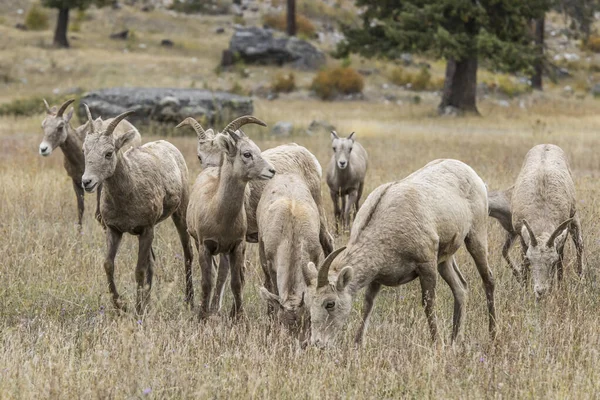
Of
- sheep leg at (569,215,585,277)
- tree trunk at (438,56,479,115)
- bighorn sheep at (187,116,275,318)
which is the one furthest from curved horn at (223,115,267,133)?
tree trunk at (438,56,479,115)

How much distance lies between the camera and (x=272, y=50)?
138ft

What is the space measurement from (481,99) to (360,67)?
30.3ft

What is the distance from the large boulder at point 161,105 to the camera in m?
22.1

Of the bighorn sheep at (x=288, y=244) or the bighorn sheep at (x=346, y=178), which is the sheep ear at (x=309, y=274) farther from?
the bighorn sheep at (x=346, y=178)

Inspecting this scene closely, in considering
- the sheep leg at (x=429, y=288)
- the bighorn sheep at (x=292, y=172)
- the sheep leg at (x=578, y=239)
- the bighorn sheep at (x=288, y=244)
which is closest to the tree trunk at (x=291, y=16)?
the bighorn sheep at (x=292, y=172)

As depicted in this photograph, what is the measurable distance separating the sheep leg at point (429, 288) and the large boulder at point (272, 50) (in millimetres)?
35619

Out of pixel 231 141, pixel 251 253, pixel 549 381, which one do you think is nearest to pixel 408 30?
pixel 251 253

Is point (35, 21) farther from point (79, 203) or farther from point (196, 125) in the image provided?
point (196, 125)

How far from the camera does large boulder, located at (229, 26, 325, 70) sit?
41656 millimetres

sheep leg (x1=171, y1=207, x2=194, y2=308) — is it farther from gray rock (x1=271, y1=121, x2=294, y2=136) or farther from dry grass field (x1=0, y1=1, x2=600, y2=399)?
gray rock (x1=271, y1=121, x2=294, y2=136)

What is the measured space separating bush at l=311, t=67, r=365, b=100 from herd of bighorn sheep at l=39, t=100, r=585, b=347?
26479mm

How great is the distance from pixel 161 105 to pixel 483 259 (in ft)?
52.9

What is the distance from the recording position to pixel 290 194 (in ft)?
24.8

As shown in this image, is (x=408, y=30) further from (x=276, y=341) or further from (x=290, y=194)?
(x=276, y=341)
